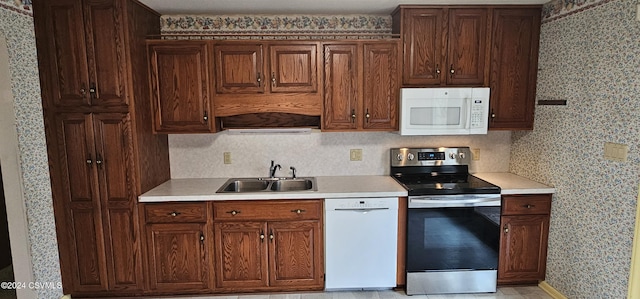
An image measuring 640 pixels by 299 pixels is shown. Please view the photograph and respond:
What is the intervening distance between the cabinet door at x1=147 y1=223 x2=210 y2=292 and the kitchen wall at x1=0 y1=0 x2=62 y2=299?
0.69 meters

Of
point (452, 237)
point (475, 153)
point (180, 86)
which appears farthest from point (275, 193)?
point (475, 153)

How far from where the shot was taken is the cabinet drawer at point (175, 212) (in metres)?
A: 2.56

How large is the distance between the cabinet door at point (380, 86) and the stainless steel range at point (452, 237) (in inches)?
22.5

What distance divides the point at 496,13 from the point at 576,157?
4.11ft

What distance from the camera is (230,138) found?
3.10 m

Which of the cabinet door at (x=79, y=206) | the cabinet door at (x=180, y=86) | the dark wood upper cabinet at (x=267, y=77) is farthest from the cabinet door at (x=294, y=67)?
the cabinet door at (x=79, y=206)

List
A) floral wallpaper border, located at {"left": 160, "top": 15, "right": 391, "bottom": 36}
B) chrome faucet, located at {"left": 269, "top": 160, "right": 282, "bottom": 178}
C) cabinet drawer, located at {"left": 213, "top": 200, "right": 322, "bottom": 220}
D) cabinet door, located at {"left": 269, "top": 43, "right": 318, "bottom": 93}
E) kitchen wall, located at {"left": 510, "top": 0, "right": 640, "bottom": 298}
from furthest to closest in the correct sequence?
chrome faucet, located at {"left": 269, "top": 160, "right": 282, "bottom": 178} < floral wallpaper border, located at {"left": 160, "top": 15, "right": 391, "bottom": 36} < cabinet door, located at {"left": 269, "top": 43, "right": 318, "bottom": 93} < cabinet drawer, located at {"left": 213, "top": 200, "right": 322, "bottom": 220} < kitchen wall, located at {"left": 510, "top": 0, "right": 640, "bottom": 298}

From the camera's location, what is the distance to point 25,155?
2219mm

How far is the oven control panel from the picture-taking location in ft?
10.2

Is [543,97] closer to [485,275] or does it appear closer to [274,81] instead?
[485,275]

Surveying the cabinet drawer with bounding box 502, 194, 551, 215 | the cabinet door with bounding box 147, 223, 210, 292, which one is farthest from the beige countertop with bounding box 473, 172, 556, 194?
the cabinet door with bounding box 147, 223, 210, 292

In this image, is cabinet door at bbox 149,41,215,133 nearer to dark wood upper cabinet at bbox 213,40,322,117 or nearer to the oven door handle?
dark wood upper cabinet at bbox 213,40,322,117

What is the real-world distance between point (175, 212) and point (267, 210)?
69 centimetres

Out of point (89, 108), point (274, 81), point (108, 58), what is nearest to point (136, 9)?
point (108, 58)
